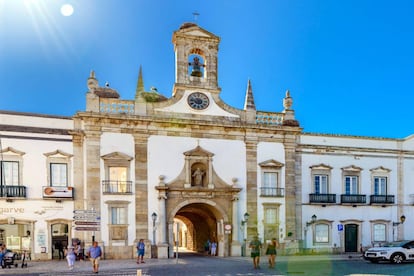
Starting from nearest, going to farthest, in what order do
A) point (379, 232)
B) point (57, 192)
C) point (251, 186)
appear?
point (57, 192) → point (251, 186) → point (379, 232)

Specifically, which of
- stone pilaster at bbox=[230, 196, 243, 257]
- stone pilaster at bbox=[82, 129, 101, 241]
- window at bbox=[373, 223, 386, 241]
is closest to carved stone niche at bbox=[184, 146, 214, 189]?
stone pilaster at bbox=[230, 196, 243, 257]

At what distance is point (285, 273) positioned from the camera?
57.2ft

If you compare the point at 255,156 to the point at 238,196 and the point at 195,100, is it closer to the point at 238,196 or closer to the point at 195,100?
the point at 238,196

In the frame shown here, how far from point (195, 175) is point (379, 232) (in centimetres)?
1470

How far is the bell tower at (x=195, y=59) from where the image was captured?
2633 cm

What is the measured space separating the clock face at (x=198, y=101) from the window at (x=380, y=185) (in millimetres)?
14024

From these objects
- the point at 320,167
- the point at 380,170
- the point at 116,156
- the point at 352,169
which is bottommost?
the point at 380,170

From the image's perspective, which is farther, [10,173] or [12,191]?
[10,173]

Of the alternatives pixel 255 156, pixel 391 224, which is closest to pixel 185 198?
pixel 255 156

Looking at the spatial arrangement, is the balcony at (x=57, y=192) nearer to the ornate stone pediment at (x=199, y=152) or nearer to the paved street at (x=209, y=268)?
the paved street at (x=209, y=268)

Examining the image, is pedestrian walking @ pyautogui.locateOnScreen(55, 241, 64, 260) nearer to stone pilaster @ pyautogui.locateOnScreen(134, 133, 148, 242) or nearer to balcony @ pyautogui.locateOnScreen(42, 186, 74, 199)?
balcony @ pyautogui.locateOnScreen(42, 186, 74, 199)

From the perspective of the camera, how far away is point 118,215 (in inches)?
946

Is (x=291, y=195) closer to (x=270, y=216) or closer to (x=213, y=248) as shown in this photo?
(x=270, y=216)

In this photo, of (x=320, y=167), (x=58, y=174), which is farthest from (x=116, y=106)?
(x=320, y=167)
